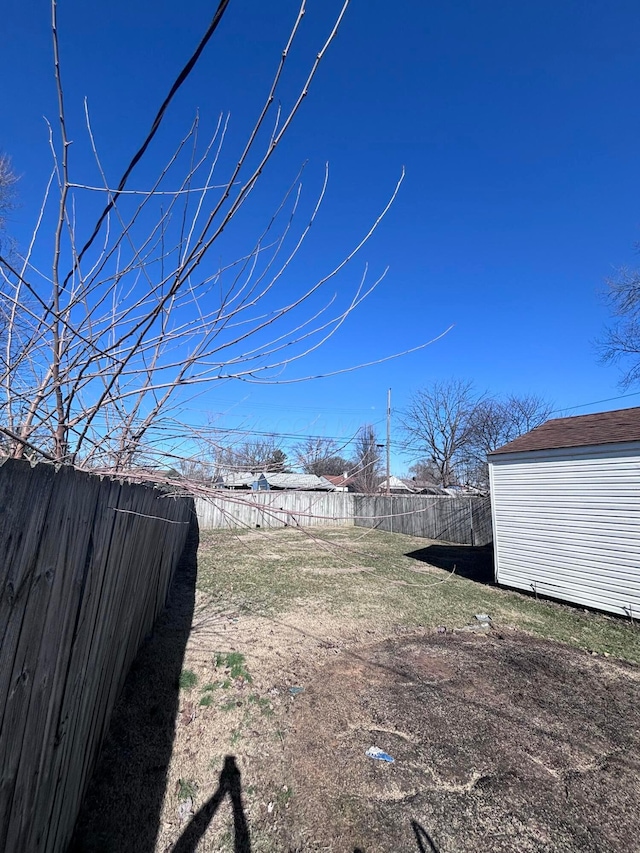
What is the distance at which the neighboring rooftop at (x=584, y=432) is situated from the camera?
21.9ft

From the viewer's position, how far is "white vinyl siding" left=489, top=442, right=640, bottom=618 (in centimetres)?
623

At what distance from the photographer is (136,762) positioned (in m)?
2.38

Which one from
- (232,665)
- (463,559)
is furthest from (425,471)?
(232,665)

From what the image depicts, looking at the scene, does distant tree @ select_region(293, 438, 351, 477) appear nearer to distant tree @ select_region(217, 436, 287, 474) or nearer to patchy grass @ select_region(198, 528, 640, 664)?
distant tree @ select_region(217, 436, 287, 474)

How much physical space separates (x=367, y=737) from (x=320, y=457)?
7.93ft

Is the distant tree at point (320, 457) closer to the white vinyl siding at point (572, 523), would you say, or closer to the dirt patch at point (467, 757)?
the dirt patch at point (467, 757)

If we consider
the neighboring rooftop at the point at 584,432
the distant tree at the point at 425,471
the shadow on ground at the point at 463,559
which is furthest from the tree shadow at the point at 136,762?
the distant tree at the point at 425,471

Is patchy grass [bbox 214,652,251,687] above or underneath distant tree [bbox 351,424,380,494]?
underneath

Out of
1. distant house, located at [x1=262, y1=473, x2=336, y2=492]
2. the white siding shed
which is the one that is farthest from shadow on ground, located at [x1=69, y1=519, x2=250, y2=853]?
the white siding shed

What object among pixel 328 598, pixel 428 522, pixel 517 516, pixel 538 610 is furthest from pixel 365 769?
pixel 428 522

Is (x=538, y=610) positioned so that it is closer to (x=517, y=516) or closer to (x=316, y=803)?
(x=517, y=516)

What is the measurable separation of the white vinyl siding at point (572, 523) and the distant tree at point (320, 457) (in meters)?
6.39

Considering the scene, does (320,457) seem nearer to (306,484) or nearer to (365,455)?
(365,455)

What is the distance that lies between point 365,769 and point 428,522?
1331cm
